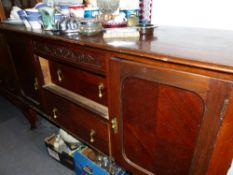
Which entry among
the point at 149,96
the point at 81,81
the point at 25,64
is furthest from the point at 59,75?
the point at 149,96

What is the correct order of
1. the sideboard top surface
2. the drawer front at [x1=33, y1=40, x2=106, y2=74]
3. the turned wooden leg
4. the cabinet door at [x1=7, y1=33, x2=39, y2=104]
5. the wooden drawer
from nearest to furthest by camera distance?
the sideboard top surface → the drawer front at [x1=33, y1=40, x2=106, y2=74] → the wooden drawer → the cabinet door at [x1=7, y1=33, x2=39, y2=104] → the turned wooden leg

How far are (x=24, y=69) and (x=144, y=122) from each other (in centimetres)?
88

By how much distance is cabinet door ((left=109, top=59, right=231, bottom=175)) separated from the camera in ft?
1.51

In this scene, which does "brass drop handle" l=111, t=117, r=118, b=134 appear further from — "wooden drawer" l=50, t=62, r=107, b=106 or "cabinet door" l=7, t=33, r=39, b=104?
"cabinet door" l=7, t=33, r=39, b=104

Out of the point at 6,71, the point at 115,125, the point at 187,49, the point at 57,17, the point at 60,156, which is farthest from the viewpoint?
the point at 6,71

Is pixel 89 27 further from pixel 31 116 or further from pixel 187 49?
pixel 31 116

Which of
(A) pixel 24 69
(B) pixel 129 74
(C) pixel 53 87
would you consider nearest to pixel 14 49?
(A) pixel 24 69

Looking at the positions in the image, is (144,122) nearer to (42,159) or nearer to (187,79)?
(187,79)

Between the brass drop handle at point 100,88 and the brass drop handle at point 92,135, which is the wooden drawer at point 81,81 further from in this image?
the brass drop handle at point 92,135

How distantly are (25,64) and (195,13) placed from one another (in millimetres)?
988

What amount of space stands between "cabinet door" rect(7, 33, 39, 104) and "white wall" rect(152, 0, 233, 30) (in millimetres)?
732

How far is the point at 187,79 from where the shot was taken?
46 centimetres

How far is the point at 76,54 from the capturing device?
751mm

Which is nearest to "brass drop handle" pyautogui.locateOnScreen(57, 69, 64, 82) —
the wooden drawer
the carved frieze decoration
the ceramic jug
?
the wooden drawer
